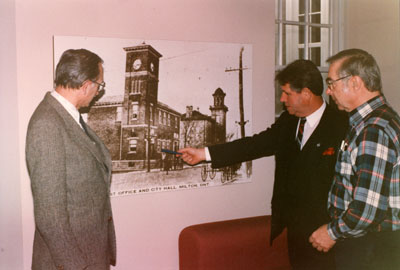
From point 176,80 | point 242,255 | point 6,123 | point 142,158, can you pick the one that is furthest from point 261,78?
point 6,123

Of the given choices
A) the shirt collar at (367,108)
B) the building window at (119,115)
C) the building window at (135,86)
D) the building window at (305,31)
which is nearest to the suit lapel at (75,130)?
the building window at (119,115)

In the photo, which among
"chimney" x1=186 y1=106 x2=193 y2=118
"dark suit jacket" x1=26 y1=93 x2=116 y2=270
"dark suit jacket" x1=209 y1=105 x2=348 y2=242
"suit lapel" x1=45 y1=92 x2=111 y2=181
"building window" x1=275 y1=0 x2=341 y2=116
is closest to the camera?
"dark suit jacket" x1=26 y1=93 x2=116 y2=270

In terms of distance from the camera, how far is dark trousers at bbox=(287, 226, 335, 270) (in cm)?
193

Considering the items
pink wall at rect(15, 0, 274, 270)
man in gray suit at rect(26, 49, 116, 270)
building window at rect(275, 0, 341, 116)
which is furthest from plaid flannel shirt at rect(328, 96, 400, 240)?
building window at rect(275, 0, 341, 116)

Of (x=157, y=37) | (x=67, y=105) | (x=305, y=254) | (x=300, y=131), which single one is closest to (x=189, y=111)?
(x=157, y=37)

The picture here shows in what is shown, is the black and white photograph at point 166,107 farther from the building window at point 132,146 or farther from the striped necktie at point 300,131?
the striped necktie at point 300,131

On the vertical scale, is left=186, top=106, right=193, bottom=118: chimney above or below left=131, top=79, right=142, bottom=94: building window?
below

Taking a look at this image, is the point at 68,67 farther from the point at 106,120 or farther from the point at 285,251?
the point at 285,251

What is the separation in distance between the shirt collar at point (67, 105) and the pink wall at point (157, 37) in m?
0.65

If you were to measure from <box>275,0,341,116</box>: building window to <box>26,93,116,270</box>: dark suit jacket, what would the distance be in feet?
7.08

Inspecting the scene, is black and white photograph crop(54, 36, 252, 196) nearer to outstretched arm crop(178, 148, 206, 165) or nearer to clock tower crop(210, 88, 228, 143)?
clock tower crop(210, 88, 228, 143)

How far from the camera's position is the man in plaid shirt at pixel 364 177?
4.79ft

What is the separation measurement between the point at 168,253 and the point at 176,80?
1.27 m

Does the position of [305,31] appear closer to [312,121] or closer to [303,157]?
[312,121]
